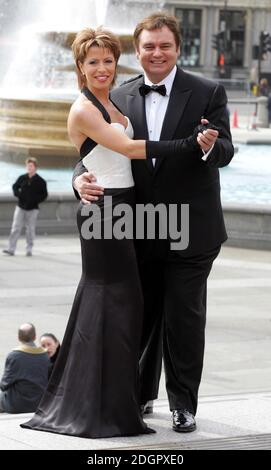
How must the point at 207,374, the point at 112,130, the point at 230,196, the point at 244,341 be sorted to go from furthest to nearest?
the point at 230,196
the point at 244,341
the point at 207,374
the point at 112,130

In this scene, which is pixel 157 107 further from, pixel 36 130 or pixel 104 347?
pixel 36 130

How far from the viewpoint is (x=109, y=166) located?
642 cm

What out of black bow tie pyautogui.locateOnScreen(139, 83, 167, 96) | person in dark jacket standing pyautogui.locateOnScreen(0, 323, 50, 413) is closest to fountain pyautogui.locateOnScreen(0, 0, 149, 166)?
person in dark jacket standing pyautogui.locateOnScreen(0, 323, 50, 413)

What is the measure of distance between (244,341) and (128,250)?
6.15 m

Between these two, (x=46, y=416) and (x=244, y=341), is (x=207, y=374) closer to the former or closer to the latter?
(x=244, y=341)

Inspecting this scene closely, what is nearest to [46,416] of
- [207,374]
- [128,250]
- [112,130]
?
[128,250]

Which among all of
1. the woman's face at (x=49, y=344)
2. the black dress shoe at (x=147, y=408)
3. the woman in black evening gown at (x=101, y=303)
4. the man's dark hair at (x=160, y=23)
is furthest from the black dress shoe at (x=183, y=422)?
the woman's face at (x=49, y=344)

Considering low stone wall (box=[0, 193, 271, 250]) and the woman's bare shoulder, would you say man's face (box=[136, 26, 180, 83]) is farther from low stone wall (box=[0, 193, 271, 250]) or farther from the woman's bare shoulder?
low stone wall (box=[0, 193, 271, 250])

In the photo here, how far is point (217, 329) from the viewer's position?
42.6 feet

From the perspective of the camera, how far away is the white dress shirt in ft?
21.4

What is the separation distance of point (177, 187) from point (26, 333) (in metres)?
3.17

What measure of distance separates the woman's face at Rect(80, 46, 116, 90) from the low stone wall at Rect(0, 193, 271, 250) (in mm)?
12630

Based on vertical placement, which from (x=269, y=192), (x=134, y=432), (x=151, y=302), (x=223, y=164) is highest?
(x=223, y=164)

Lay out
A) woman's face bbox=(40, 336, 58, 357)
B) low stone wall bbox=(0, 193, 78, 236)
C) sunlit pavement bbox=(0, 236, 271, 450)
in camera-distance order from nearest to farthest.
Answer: sunlit pavement bbox=(0, 236, 271, 450), woman's face bbox=(40, 336, 58, 357), low stone wall bbox=(0, 193, 78, 236)
